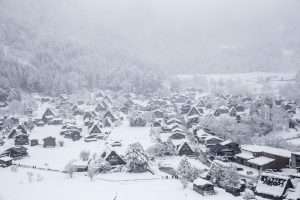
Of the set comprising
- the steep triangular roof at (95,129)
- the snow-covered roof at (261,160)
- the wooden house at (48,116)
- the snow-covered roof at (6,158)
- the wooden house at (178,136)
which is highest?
the wooden house at (48,116)

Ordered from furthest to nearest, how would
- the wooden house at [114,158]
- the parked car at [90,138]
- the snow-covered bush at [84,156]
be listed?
1. the parked car at [90,138]
2. the snow-covered bush at [84,156]
3. the wooden house at [114,158]

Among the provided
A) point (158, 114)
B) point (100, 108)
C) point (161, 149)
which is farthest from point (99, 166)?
point (100, 108)

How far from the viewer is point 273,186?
21094 mm

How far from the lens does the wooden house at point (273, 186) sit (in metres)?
20.6

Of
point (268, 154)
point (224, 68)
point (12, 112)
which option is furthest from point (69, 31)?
point (268, 154)

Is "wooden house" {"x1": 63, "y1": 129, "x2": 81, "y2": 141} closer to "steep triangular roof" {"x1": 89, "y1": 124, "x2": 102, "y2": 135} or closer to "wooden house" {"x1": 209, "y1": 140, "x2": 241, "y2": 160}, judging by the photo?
"steep triangular roof" {"x1": 89, "y1": 124, "x2": 102, "y2": 135}

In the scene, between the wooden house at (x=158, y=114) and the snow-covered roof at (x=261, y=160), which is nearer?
the snow-covered roof at (x=261, y=160)

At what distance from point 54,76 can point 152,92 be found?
26.6m

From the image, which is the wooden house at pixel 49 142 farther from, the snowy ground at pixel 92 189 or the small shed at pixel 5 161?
the snowy ground at pixel 92 189

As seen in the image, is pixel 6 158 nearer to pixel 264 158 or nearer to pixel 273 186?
pixel 273 186

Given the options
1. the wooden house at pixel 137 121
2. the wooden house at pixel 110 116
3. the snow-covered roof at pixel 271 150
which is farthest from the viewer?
the wooden house at pixel 110 116

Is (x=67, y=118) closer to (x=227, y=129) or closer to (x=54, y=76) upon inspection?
(x=227, y=129)

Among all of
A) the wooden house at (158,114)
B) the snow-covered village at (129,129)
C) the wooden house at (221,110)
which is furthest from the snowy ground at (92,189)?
the wooden house at (221,110)

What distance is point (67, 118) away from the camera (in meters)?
50.0
